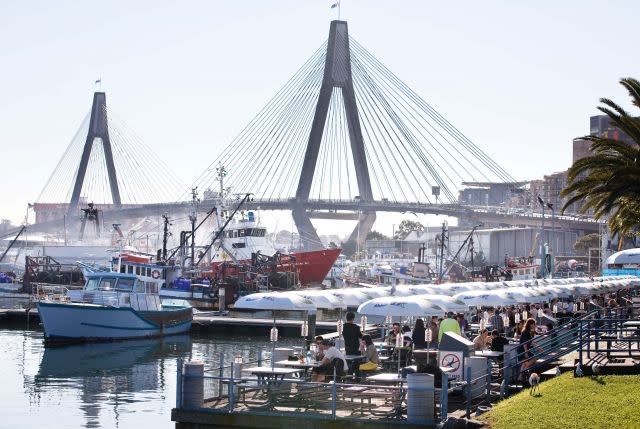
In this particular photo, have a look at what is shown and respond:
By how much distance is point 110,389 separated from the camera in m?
38.8

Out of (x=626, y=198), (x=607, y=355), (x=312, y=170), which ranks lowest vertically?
(x=607, y=355)

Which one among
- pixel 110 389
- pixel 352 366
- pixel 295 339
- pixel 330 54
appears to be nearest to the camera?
pixel 352 366

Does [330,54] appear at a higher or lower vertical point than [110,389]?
higher

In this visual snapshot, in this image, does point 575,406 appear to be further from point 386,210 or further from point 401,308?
point 386,210

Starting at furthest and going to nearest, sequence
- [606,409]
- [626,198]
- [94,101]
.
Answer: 1. [94,101]
2. [626,198]
3. [606,409]

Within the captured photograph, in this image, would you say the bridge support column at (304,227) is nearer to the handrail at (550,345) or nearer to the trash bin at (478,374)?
the handrail at (550,345)

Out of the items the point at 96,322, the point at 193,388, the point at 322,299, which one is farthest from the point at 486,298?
the point at 96,322

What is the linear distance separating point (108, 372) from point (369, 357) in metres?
19.0

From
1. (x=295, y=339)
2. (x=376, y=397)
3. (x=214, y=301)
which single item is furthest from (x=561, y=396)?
(x=214, y=301)

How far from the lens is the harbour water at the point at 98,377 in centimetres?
3209

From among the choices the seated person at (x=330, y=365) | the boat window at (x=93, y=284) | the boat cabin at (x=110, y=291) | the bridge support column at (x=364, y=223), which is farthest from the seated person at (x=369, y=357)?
the bridge support column at (x=364, y=223)

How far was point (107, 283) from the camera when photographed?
5741 centimetres

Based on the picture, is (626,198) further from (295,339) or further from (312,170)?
(312,170)

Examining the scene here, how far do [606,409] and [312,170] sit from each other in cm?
11173
